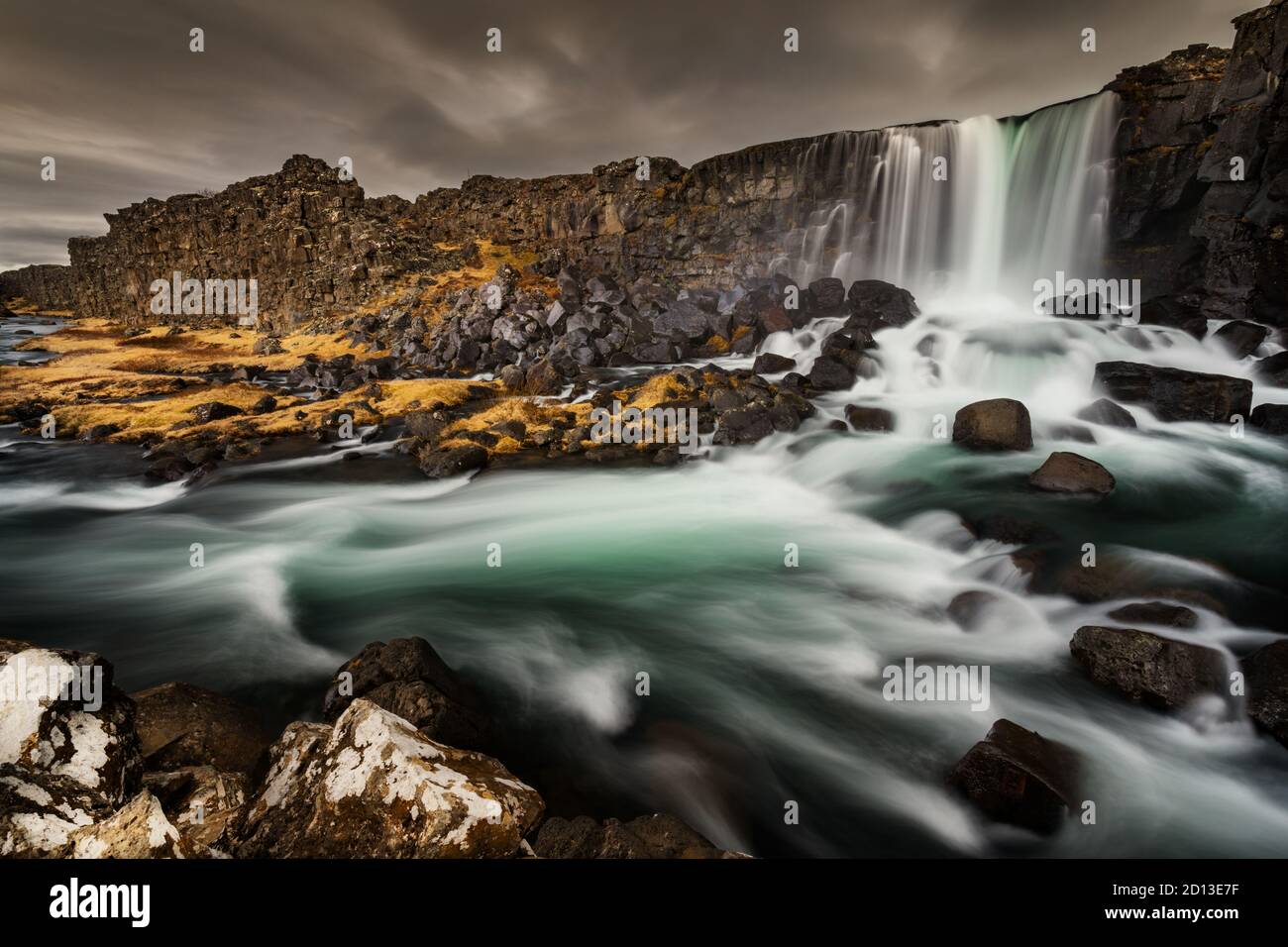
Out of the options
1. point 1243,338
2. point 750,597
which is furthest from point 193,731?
point 1243,338

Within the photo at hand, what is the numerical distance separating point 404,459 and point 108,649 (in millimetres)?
10194

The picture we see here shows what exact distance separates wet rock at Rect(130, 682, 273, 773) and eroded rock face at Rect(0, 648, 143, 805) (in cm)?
96

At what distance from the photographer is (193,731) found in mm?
5395

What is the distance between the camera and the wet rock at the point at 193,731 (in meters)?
5.15

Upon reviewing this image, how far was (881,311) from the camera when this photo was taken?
2719cm

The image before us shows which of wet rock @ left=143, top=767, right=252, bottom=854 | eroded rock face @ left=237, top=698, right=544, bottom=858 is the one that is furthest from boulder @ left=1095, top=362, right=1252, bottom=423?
wet rock @ left=143, top=767, right=252, bottom=854

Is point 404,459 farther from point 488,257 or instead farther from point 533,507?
point 488,257

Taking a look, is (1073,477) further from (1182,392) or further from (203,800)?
(203,800)

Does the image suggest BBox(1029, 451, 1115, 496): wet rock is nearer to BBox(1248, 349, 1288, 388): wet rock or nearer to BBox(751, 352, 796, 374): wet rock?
BBox(1248, 349, 1288, 388): wet rock

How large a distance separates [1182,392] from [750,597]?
1490 cm

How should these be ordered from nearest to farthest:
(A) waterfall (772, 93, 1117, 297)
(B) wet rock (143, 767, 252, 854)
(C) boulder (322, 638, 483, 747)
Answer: (B) wet rock (143, 767, 252, 854) < (C) boulder (322, 638, 483, 747) < (A) waterfall (772, 93, 1117, 297)

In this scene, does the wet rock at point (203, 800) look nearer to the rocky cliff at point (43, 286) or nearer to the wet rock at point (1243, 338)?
the wet rock at point (1243, 338)

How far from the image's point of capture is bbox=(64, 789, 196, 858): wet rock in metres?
3.26

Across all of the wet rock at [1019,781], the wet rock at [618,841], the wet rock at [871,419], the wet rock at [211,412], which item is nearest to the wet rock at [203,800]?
the wet rock at [618,841]
